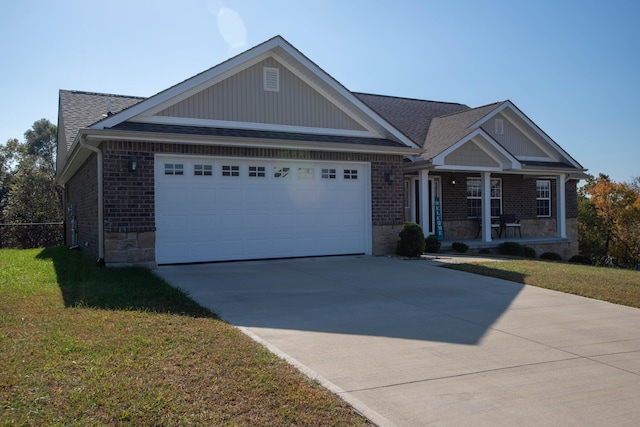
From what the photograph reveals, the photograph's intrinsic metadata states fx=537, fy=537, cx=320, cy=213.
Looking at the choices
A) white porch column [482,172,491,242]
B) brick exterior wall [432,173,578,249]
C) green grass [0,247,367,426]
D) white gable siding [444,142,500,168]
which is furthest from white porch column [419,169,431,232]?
green grass [0,247,367,426]

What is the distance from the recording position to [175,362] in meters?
5.02

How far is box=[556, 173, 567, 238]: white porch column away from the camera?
69.4 ft

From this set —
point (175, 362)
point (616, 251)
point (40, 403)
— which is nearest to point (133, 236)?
point (175, 362)

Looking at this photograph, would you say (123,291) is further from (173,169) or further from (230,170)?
(230,170)

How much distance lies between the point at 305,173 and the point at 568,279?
645cm

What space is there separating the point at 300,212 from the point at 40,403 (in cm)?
966

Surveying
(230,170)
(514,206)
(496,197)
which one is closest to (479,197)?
(496,197)

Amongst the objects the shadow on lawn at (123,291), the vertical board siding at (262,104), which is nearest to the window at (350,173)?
the vertical board siding at (262,104)

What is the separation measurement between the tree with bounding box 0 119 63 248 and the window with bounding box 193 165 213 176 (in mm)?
16073

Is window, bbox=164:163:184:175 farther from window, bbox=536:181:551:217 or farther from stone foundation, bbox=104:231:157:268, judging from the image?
window, bbox=536:181:551:217

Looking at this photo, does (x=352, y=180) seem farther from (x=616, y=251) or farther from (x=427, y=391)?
(x=616, y=251)

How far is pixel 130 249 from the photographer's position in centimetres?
1138

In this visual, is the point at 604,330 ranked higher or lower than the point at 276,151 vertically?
lower

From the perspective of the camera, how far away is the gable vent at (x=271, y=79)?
13.3 metres
